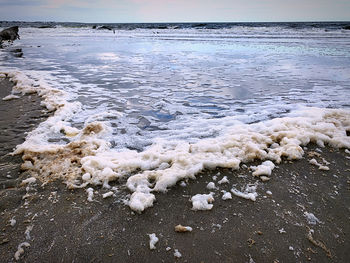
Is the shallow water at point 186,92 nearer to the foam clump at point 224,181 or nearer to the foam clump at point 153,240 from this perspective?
the foam clump at point 224,181

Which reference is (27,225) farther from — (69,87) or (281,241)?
(69,87)

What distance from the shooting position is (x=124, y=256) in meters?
1.98

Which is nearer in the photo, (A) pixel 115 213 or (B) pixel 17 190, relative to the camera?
(A) pixel 115 213

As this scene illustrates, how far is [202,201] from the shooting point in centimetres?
256

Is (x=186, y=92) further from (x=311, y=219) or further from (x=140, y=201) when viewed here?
(x=311, y=219)

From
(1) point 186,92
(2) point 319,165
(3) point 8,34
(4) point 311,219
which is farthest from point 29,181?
(3) point 8,34

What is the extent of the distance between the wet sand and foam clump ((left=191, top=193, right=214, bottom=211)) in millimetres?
58

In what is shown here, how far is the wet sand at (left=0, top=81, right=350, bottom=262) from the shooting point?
1.99 meters

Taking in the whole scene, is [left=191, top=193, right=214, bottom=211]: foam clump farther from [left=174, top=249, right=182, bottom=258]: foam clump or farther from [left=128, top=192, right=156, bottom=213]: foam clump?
[left=174, top=249, right=182, bottom=258]: foam clump

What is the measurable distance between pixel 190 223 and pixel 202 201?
0.33 meters

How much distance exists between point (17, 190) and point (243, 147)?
9.63 ft

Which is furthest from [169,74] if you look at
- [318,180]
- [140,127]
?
[318,180]

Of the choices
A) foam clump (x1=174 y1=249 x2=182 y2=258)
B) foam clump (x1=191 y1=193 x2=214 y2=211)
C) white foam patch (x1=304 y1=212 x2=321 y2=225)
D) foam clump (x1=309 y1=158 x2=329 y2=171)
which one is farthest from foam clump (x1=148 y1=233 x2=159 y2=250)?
foam clump (x1=309 y1=158 x2=329 y2=171)

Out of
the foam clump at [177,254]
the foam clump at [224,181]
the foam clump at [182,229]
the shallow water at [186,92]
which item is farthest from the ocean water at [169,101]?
the foam clump at [177,254]
